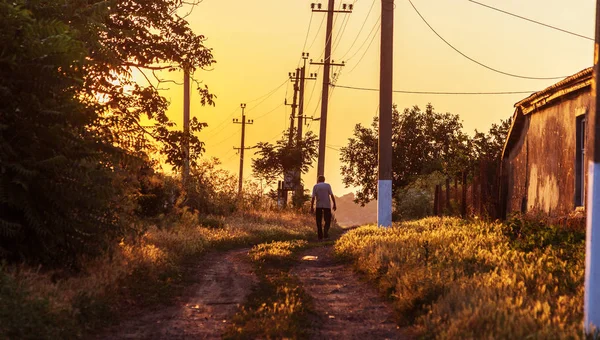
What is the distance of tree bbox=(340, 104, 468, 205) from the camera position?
6194cm

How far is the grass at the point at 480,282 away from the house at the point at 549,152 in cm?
180

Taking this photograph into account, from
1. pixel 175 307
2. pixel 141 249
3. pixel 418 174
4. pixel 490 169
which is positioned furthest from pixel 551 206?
pixel 418 174

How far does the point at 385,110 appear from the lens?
23.0 m

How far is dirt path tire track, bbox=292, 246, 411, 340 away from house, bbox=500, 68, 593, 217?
251 inches

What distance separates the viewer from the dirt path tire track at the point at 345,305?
9.22 metres

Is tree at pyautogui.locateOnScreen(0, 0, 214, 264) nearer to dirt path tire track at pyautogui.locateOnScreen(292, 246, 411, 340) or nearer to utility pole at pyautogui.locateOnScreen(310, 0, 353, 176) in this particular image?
dirt path tire track at pyautogui.locateOnScreen(292, 246, 411, 340)

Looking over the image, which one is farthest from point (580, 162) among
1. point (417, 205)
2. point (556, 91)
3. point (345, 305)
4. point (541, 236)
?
point (417, 205)

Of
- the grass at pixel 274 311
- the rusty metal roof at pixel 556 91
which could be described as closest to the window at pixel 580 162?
the rusty metal roof at pixel 556 91

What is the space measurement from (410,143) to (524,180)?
4057 centimetres

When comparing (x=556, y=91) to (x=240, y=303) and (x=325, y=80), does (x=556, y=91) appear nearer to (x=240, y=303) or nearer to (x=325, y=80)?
(x=240, y=303)

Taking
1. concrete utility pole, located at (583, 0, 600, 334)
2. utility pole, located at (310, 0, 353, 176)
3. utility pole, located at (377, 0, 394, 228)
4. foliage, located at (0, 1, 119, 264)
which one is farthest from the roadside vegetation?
utility pole, located at (310, 0, 353, 176)

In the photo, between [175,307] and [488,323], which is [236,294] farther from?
[488,323]

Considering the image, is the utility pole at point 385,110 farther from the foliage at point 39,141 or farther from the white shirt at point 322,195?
the foliage at point 39,141

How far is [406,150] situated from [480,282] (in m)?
52.5
